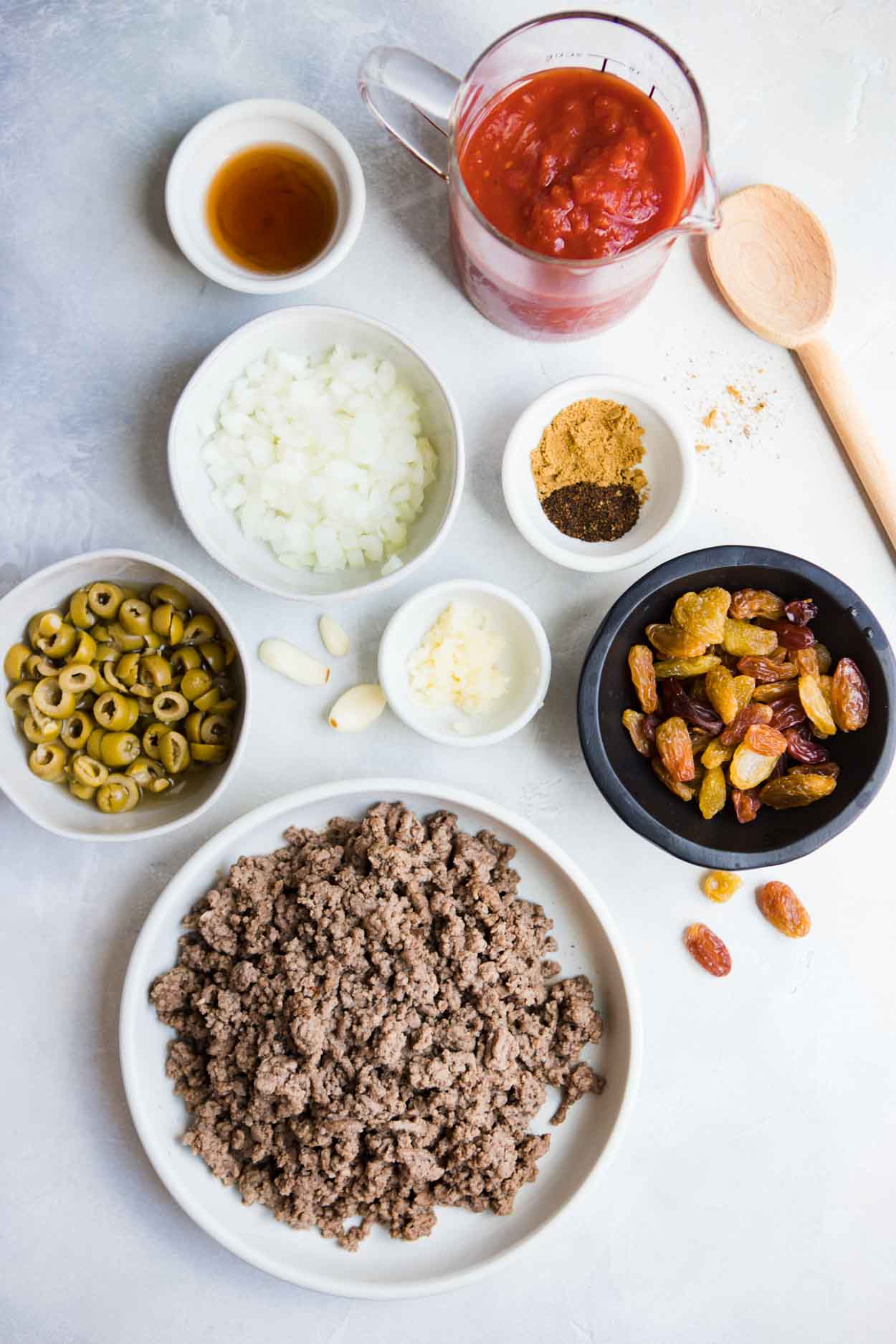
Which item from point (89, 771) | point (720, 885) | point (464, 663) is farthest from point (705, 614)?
point (89, 771)

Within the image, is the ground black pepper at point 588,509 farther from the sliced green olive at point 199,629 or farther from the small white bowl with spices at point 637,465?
the sliced green olive at point 199,629

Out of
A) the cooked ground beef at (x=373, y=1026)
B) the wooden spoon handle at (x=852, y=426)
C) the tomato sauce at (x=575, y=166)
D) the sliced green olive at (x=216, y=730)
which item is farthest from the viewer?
the wooden spoon handle at (x=852, y=426)

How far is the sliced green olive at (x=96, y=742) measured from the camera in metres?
1.59

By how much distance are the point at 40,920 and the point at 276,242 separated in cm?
128

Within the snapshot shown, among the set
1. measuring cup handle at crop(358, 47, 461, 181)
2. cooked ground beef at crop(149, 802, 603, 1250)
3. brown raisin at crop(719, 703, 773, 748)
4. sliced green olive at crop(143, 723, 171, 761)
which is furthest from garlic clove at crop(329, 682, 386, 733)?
measuring cup handle at crop(358, 47, 461, 181)

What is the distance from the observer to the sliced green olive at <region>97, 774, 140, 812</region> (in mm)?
1570

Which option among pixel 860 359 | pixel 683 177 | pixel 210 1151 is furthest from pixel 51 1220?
pixel 860 359

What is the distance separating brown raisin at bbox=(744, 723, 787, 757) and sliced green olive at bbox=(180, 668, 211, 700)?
0.91 metres

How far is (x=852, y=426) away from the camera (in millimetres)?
1729

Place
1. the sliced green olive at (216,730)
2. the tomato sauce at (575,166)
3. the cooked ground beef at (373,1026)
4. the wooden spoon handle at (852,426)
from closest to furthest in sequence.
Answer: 1. the tomato sauce at (575,166)
2. the cooked ground beef at (373,1026)
3. the sliced green olive at (216,730)
4. the wooden spoon handle at (852,426)

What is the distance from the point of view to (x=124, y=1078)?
1.55 m

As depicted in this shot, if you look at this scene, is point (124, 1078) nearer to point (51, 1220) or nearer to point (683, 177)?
point (51, 1220)

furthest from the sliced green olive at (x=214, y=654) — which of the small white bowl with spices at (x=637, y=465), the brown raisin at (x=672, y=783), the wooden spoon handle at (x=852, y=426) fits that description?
the wooden spoon handle at (x=852, y=426)

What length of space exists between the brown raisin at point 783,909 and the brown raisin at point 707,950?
11cm
